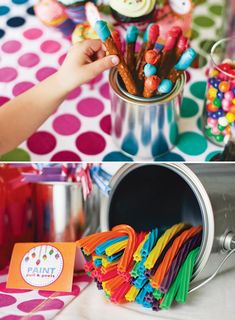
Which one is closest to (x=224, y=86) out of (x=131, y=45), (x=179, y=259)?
(x=131, y=45)

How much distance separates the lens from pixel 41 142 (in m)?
0.70

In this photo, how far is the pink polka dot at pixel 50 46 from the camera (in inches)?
31.2

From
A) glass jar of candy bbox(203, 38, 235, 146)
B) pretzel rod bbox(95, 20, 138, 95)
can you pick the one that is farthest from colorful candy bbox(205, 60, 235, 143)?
pretzel rod bbox(95, 20, 138, 95)

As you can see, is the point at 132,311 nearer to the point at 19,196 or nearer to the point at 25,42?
the point at 19,196

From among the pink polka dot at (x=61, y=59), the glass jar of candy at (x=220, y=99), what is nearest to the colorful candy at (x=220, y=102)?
the glass jar of candy at (x=220, y=99)

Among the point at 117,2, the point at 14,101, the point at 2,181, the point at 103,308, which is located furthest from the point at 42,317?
the point at 117,2

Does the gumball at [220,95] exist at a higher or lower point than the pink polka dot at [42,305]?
higher

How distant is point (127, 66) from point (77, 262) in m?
0.23

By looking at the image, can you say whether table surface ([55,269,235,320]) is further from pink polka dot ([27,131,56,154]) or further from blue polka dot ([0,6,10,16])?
blue polka dot ([0,6,10,16])

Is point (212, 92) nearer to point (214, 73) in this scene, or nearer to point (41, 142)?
point (214, 73)

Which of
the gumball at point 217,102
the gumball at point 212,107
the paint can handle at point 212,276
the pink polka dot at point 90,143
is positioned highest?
the gumball at point 217,102

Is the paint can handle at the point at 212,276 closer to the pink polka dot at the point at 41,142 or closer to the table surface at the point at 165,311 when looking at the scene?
the table surface at the point at 165,311

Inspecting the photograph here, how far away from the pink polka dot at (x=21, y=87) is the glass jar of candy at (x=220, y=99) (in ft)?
0.81

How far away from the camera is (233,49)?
0.73 m
